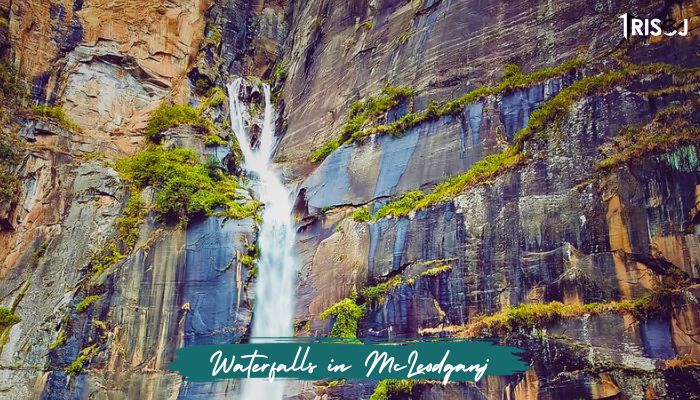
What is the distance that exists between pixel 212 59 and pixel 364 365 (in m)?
19.4

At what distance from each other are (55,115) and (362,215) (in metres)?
13.5

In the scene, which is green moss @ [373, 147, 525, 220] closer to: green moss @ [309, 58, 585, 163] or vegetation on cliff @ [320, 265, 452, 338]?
vegetation on cliff @ [320, 265, 452, 338]

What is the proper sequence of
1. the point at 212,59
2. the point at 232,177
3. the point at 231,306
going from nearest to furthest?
the point at 231,306 < the point at 232,177 < the point at 212,59

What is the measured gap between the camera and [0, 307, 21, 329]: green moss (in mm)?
16047

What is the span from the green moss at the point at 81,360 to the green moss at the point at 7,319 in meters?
2.61

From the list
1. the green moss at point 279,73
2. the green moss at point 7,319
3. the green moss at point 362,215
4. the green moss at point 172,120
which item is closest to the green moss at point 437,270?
the green moss at point 362,215

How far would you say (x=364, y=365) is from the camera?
13664 millimetres

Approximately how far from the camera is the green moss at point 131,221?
17.0 meters

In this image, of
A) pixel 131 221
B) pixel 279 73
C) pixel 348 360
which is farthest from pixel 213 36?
pixel 348 360

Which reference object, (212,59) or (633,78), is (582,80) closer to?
(633,78)

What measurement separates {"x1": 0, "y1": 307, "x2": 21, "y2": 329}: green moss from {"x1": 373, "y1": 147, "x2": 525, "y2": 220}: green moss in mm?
11200

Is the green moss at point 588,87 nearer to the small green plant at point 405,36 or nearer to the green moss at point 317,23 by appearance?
the small green plant at point 405,36

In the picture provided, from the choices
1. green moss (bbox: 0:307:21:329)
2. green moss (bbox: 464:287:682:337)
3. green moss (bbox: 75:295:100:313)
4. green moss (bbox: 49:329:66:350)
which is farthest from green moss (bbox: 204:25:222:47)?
green moss (bbox: 464:287:682:337)

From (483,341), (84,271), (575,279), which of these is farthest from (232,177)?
(575,279)
